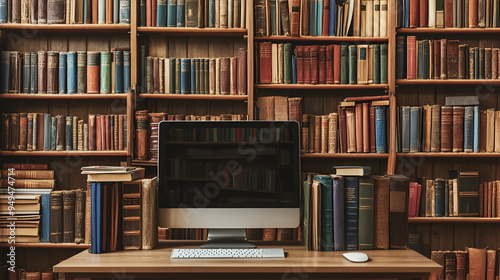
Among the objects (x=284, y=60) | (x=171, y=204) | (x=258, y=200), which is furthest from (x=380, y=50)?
(x=171, y=204)

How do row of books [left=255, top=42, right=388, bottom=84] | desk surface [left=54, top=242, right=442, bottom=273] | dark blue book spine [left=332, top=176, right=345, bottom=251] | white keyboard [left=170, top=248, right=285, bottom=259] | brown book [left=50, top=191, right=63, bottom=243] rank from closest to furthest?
desk surface [left=54, top=242, right=442, bottom=273]
white keyboard [left=170, top=248, right=285, bottom=259]
dark blue book spine [left=332, top=176, right=345, bottom=251]
brown book [left=50, top=191, right=63, bottom=243]
row of books [left=255, top=42, right=388, bottom=84]

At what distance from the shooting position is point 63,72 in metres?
2.57

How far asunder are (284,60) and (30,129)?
1.63m

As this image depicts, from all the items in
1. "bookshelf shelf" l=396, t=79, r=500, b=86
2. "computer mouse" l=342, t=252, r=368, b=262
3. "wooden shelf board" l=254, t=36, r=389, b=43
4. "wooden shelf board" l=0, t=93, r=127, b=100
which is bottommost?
"computer mouse" l=342, t=252, r=368, b=262

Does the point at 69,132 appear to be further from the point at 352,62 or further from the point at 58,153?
the point at 352,62

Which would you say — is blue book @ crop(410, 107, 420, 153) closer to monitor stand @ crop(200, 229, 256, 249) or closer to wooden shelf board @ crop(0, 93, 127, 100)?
monitor stand @ crop(200, 229, 256, 249)

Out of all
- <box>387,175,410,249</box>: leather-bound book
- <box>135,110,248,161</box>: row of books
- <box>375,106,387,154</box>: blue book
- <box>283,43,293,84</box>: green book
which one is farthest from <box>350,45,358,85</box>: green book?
<box>135,110,248,161</box>: row of books

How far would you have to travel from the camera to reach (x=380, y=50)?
8.45 ft

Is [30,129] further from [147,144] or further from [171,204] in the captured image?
[171,204]

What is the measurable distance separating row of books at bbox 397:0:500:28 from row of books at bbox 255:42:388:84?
0.28 meters

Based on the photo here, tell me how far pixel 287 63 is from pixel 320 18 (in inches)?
13.7

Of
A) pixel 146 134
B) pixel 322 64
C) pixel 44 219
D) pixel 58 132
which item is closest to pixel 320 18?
pixel 322 64

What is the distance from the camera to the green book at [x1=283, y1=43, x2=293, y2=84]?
259 centimetres

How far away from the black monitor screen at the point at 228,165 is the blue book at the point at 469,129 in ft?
4.55
